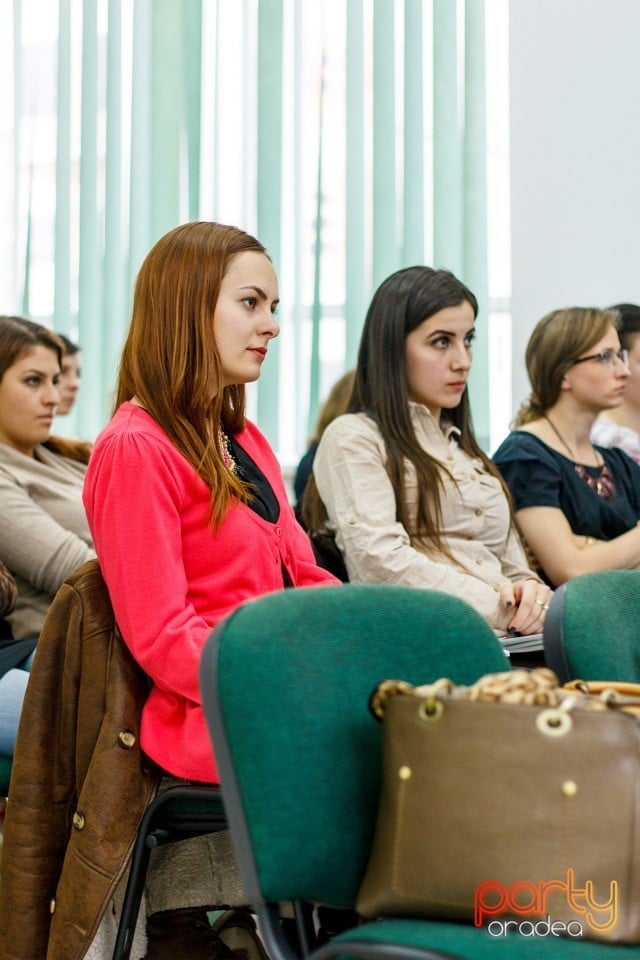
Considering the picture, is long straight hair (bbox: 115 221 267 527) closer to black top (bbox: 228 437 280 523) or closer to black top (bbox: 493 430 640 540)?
black top (bbox: 228 437 280 523)

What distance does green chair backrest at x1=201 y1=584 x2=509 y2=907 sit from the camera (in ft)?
3.45

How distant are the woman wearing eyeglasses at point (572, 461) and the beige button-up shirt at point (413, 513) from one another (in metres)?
0.12

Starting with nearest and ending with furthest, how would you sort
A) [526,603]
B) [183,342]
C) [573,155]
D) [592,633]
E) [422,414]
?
[592,633]
[183,342]
[526,603]
[422,414]
[573,155]

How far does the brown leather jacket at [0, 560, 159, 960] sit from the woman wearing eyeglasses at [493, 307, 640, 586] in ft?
4.24

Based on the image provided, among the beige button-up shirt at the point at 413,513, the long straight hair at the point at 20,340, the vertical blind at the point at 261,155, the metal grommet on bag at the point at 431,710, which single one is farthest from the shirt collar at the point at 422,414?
the metal grommet on bag at the point at 431,710

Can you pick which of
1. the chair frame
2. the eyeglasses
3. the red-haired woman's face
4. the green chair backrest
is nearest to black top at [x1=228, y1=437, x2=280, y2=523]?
the red-haired woman's face

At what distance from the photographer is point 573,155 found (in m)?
3.64

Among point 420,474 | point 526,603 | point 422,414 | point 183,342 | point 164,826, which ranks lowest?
point 164,826

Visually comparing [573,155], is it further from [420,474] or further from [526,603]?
[526,603]

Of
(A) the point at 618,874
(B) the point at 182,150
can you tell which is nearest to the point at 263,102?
(B) the point at 182,150

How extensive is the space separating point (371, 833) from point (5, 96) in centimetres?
358

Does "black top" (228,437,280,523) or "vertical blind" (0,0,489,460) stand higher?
"vertical blind" (0,0,489,460)

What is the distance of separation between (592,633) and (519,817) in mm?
493

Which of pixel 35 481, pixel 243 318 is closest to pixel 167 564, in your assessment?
pixel 243 318
